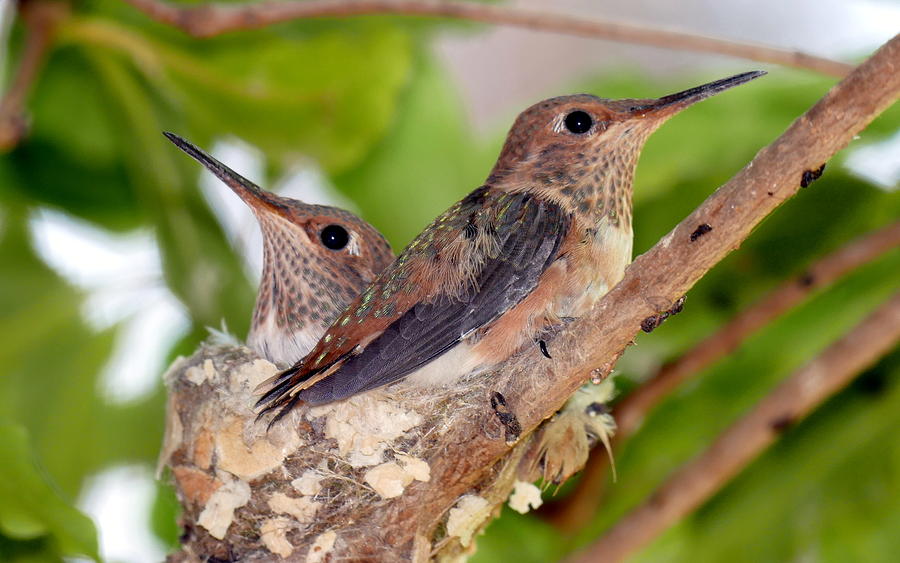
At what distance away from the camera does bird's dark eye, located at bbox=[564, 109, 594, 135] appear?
2316 mm

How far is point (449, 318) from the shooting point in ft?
6.93

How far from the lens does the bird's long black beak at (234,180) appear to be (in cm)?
220

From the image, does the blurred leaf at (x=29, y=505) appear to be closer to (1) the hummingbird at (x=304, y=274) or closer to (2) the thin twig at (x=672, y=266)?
(1) the hummingbird at (x=304, y=274)

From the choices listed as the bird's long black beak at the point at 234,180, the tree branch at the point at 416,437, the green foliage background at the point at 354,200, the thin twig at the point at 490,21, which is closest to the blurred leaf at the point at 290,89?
the green foliage background at the point at 354,200

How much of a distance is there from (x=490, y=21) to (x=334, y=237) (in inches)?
27.0

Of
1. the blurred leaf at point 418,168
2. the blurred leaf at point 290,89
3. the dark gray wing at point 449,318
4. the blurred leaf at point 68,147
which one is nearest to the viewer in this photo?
the dark gray wing at point 449,318

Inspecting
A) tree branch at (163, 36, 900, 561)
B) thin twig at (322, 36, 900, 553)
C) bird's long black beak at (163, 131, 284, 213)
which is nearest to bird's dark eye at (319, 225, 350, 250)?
bird's long black beak at (163, 131, 284, 213)

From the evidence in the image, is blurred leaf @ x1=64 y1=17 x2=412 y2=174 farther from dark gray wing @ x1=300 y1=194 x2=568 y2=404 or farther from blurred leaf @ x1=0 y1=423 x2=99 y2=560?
dark gray wing @ x1=300 y1=194 x2=568 y2=404

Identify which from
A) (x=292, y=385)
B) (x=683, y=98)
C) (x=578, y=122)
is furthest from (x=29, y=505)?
(x=683, y=98)

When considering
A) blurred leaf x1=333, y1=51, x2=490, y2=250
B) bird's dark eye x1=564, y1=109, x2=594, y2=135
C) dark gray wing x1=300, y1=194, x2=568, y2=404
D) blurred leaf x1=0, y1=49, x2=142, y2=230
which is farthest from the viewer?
blurred leaf x1=333, y1=51, x2=490, y2=250

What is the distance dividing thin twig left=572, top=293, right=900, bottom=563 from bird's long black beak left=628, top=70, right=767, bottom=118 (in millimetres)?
838

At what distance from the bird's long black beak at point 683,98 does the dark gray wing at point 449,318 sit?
0.32 metres

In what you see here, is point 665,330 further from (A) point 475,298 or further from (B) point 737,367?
(A) point 475,298

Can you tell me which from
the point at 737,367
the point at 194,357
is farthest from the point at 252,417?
the point at 737,367
